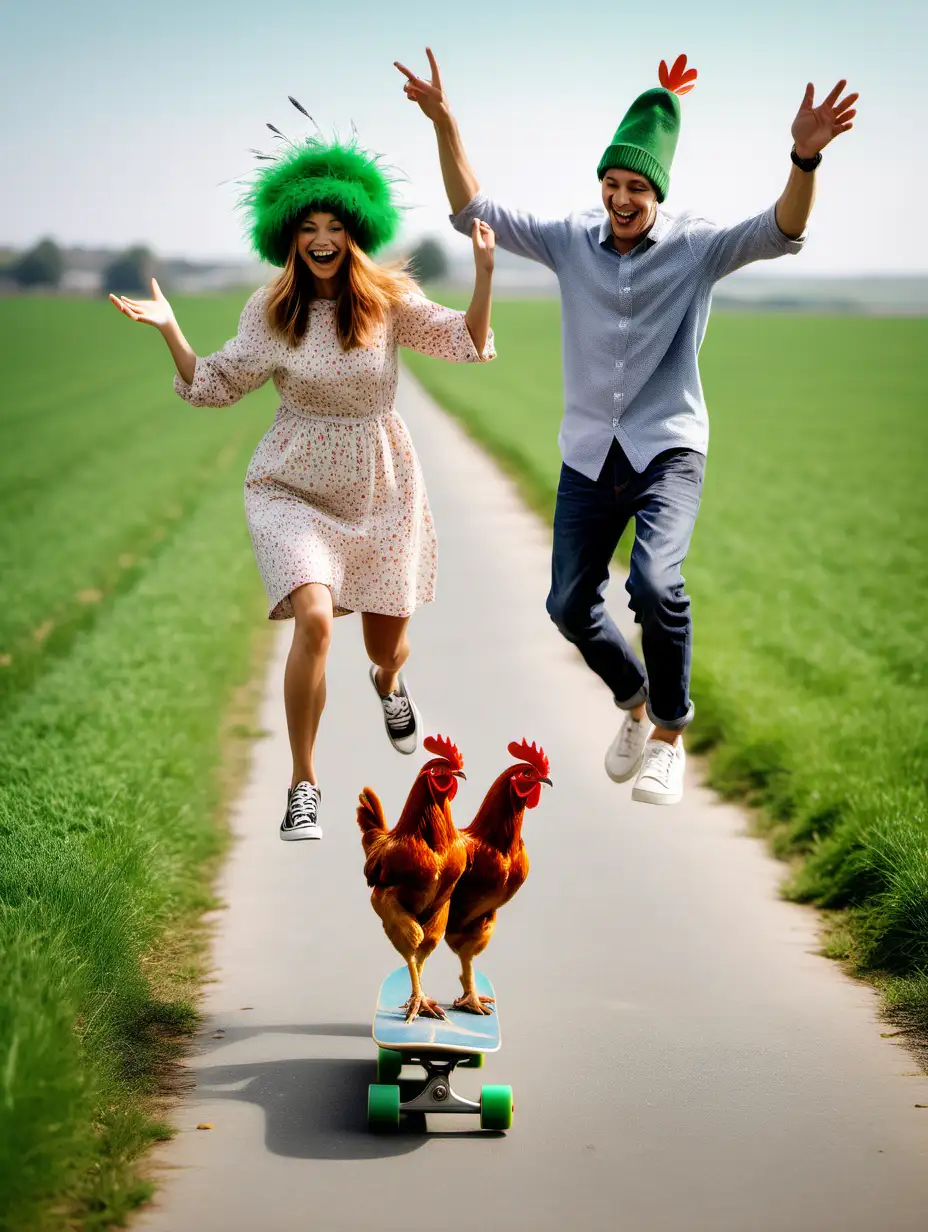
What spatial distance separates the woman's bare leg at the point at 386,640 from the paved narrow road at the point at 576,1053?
52.7 inches

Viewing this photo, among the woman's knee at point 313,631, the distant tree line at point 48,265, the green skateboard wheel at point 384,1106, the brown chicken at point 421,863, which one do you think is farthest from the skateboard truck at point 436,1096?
the distant tree line at point 48,265

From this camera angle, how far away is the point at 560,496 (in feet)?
20.0

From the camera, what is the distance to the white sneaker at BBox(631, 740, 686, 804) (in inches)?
234

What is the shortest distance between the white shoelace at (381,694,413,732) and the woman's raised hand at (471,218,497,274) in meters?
2.02

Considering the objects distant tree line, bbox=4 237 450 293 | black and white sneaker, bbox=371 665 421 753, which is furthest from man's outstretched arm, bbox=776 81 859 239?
distant tree line, bbox=4 237 450 293

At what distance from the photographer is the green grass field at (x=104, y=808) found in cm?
458

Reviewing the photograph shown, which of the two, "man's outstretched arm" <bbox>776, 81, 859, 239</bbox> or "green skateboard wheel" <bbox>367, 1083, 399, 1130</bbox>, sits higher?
"man's outstretched arm" <bbox>776, 81, 859, 239</bbox>

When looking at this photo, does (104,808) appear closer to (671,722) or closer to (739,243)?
(671,722)

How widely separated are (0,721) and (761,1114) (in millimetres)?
7390

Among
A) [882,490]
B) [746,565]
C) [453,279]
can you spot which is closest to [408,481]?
[746,565]

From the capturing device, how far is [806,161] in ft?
18.0

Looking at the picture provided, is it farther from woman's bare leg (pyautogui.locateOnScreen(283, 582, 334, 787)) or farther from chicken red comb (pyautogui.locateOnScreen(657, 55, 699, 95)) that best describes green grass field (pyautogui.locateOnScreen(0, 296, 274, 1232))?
chicken red comb (pyautogui.locateOnScreen(657, 55, 699, 95))

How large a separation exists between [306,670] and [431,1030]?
4.35 feet

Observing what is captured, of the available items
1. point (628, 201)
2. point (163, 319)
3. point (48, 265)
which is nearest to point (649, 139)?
point (628, 201)
